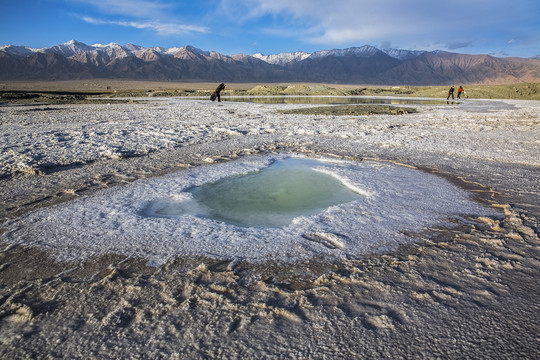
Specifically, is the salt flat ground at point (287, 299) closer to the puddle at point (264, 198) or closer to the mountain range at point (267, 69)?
the puddle at point (264, 198)

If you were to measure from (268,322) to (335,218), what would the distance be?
147 cm

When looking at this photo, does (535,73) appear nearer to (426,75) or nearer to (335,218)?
(426,75)

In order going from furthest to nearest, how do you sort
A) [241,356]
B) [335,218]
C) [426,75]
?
[426,75], [335,218], [241,356]

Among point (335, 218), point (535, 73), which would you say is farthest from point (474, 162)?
point (535, 73)

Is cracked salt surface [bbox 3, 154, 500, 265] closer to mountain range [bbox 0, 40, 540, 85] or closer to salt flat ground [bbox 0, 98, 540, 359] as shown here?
salt flat ground [bbox 0, 98, 540, 359]

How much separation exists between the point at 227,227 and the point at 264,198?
0.89m

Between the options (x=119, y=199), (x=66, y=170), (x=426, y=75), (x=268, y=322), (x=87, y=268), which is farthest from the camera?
(x=426, y=75)

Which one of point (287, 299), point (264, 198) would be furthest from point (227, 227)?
point (287, 299)

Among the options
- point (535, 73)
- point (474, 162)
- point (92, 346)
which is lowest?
point (92, 346)

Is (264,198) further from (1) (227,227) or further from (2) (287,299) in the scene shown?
(2) (287,299)

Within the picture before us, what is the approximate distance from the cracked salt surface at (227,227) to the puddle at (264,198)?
0.47ft

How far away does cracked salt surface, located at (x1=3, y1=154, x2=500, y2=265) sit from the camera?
2.34 metres

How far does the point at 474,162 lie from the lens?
16.3 ft

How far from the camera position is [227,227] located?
271 cm
